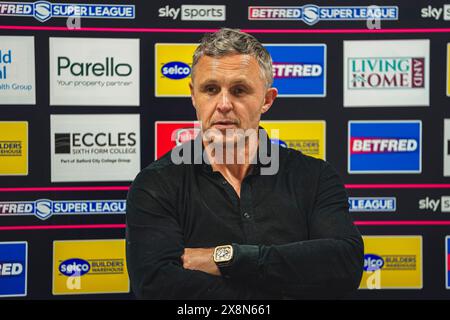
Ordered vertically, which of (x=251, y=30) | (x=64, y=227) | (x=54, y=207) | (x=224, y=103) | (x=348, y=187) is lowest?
(x=64, y=227)

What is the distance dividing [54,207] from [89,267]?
38cm

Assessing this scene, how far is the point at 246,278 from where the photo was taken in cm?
153

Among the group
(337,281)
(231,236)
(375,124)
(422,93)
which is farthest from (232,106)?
(422,93)

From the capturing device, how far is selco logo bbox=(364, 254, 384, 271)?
8.19 feet

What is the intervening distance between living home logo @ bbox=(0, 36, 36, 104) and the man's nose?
1.27 metres

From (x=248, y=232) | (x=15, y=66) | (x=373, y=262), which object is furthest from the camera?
(x=373, y=262)

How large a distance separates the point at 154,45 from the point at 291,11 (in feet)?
2.52

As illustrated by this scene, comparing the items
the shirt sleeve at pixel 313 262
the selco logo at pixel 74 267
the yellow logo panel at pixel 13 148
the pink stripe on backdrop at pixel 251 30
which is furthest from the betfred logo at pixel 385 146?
the yellow logo panel at pixel 13 148

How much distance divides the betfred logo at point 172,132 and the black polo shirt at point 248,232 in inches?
28.7

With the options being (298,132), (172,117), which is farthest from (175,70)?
(298,132)

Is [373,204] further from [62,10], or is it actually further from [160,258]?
[62,10]

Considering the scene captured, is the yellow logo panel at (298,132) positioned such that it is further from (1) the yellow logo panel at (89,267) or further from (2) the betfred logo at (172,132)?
(1) the yellow logo panel at (89,267)

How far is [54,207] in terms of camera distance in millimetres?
2422

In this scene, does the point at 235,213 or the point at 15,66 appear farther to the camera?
the point at 15,66
